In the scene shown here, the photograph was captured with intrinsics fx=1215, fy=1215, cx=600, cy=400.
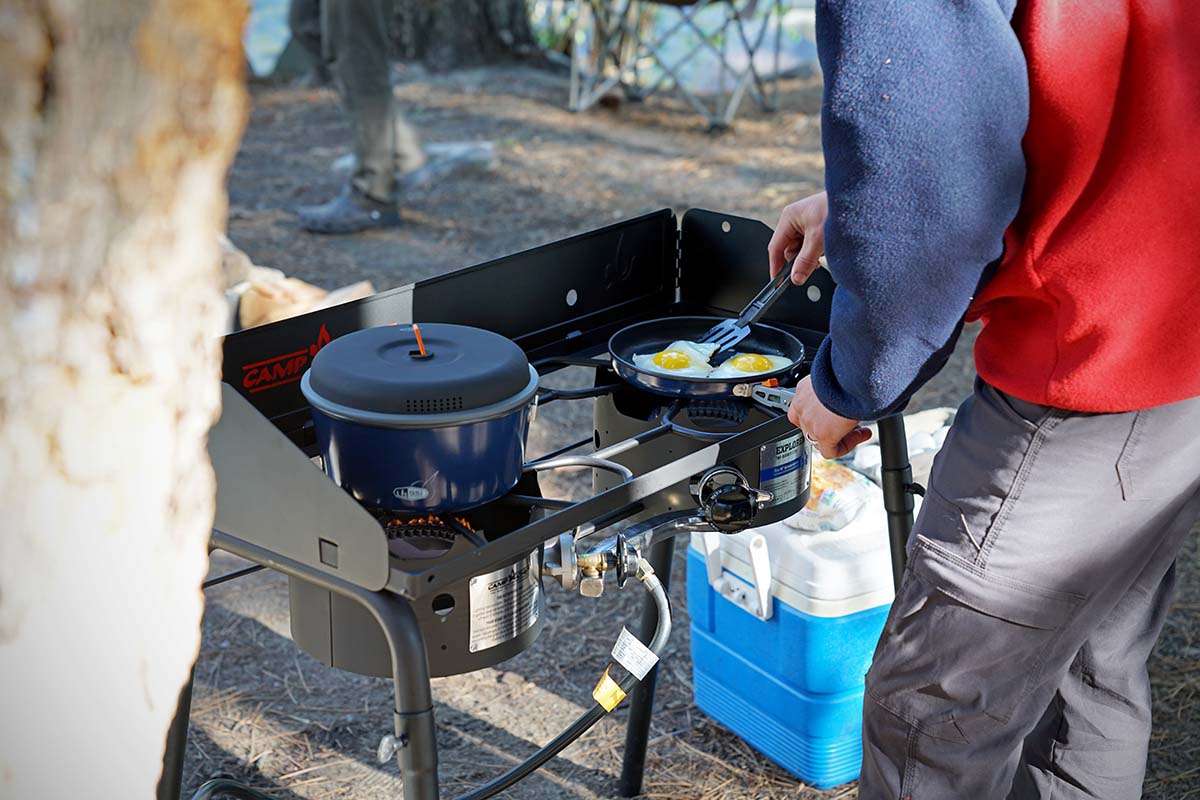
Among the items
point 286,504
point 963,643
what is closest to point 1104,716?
point 963,643

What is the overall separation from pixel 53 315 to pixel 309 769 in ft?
6.60

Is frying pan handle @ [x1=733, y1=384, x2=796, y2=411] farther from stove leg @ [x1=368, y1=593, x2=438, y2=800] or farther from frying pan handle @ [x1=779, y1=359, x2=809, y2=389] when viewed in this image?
stove leg @ [x1=368, y1=593, x2=438, y2=800]

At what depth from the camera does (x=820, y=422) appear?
4.83ft

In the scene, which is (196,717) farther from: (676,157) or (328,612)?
(676,157)

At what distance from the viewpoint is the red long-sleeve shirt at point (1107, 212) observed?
113cm

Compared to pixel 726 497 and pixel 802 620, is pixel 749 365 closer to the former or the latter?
pixel 726 497

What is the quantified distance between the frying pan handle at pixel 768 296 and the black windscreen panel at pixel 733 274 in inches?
6.5

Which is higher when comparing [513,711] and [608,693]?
[608,693]

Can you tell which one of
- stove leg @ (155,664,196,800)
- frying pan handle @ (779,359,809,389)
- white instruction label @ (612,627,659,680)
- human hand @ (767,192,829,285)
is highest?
human hand @ (767,192,829,285)

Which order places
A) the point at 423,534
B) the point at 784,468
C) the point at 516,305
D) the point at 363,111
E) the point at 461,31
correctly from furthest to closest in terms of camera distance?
the point at 461,31 → the point at 363,111 → the point at 516,305 → the point at 784,468 → the point at 423,534

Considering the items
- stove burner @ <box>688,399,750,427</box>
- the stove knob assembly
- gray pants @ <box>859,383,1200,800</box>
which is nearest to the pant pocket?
gray pants @ <box>859,383,1200,800</box>

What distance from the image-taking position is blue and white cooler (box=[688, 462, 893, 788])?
2.18 m

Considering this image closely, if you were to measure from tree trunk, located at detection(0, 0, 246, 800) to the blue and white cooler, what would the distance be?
1539 millimetres

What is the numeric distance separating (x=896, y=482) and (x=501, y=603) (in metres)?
0.80
